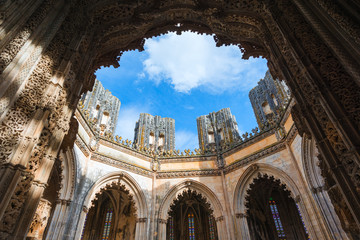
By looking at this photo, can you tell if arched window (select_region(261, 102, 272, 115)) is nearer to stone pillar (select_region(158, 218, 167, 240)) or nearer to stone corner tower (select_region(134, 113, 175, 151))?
stone corner tower (select_region(134, 113, 175, 151))

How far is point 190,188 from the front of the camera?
13.9m

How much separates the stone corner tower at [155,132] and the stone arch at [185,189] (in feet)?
31.6

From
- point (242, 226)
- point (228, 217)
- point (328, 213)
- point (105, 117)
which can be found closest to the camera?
point (328, 213)

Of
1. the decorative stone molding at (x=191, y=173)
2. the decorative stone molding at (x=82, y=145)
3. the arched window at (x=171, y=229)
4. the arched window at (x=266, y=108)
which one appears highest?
the arched window at (x=266, y=108)

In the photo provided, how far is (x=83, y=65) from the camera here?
5676mm

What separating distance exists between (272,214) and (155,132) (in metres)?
14.4

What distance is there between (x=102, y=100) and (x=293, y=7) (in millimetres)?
18488

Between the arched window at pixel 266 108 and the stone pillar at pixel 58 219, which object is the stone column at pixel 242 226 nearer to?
the stone pillar at pixel 58 219

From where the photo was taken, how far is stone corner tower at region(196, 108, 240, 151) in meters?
21.2

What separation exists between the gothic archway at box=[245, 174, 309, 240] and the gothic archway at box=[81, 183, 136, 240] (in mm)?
9107

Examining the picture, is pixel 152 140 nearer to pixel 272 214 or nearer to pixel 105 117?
pixel 105 117

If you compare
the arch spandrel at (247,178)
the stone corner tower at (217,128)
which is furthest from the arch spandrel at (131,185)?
the stone corner tower at (217,128)

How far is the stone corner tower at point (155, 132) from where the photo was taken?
2391 cm

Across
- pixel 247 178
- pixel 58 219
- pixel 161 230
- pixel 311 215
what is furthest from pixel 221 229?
pixel 58 219
